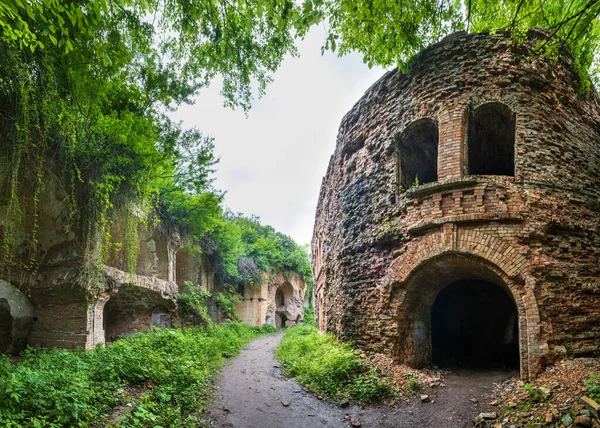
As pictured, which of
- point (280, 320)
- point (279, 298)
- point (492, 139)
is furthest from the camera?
point (280, 320)

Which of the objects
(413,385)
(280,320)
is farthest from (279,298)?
(413,385)

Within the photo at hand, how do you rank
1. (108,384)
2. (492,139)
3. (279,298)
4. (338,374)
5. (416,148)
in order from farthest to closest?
(279,298) → (416,148) → (492,139) → (338,374) → (108,384)

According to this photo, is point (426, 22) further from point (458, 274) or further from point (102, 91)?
point (102, 91)

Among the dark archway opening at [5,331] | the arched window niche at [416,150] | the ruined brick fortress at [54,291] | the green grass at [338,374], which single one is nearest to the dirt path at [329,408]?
the green grass at [338,374]

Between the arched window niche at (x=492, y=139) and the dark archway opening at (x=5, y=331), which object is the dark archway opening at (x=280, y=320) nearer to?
the dark archway opening at (x=5, y=331)

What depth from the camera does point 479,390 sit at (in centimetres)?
640

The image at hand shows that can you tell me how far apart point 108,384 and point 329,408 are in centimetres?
405

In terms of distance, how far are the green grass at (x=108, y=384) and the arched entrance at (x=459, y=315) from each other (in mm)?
4620

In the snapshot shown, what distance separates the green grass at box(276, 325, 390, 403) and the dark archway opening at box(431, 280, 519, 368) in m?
4.00

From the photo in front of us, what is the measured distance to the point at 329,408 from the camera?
6.64 metres

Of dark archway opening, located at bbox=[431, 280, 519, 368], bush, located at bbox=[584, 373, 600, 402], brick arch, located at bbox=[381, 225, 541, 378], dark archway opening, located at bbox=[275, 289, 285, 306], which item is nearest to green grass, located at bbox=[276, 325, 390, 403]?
brick arch, located at bbox=[381, 225, 541, 378]

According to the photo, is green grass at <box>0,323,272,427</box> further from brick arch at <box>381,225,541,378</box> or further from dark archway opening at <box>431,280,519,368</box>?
dark archway opening at <box>431,280,519,368</box>

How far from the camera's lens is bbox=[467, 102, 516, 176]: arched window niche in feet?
25.5

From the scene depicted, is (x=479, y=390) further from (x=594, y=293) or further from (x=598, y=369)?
(x=594, y=293)
